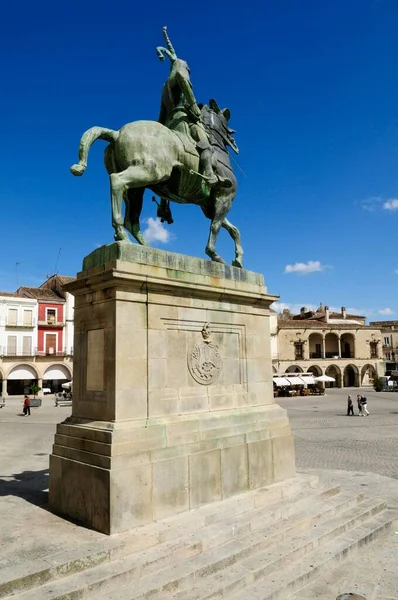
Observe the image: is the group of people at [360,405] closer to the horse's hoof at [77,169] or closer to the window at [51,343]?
the horse's hoof at [77,169]

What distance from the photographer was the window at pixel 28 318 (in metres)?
44.9

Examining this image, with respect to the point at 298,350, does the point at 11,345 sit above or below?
above

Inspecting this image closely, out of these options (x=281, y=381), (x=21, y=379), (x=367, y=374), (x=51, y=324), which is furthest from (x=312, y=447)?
(x=367, y=374)

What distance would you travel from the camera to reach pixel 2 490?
6.85 meters

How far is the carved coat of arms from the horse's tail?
267cm

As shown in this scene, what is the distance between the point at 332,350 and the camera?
202 ft

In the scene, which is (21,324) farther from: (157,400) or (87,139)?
(157,400)

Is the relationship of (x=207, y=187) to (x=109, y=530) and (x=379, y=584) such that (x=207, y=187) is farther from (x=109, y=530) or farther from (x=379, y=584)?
(x=379, y=584)

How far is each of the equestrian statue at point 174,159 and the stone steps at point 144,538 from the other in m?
3.44

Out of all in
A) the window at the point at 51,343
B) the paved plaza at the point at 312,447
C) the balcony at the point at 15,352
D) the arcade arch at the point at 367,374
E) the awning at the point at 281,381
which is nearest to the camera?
the paved plaza at the point at 312,447

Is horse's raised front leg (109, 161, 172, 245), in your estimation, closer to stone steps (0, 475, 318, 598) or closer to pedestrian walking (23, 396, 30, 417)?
stone steps (0, 475, 318, 598)

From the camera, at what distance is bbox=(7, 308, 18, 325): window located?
1734 inches

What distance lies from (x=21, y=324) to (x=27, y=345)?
217cm

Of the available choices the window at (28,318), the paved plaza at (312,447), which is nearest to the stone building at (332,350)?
the window at (28,318)
